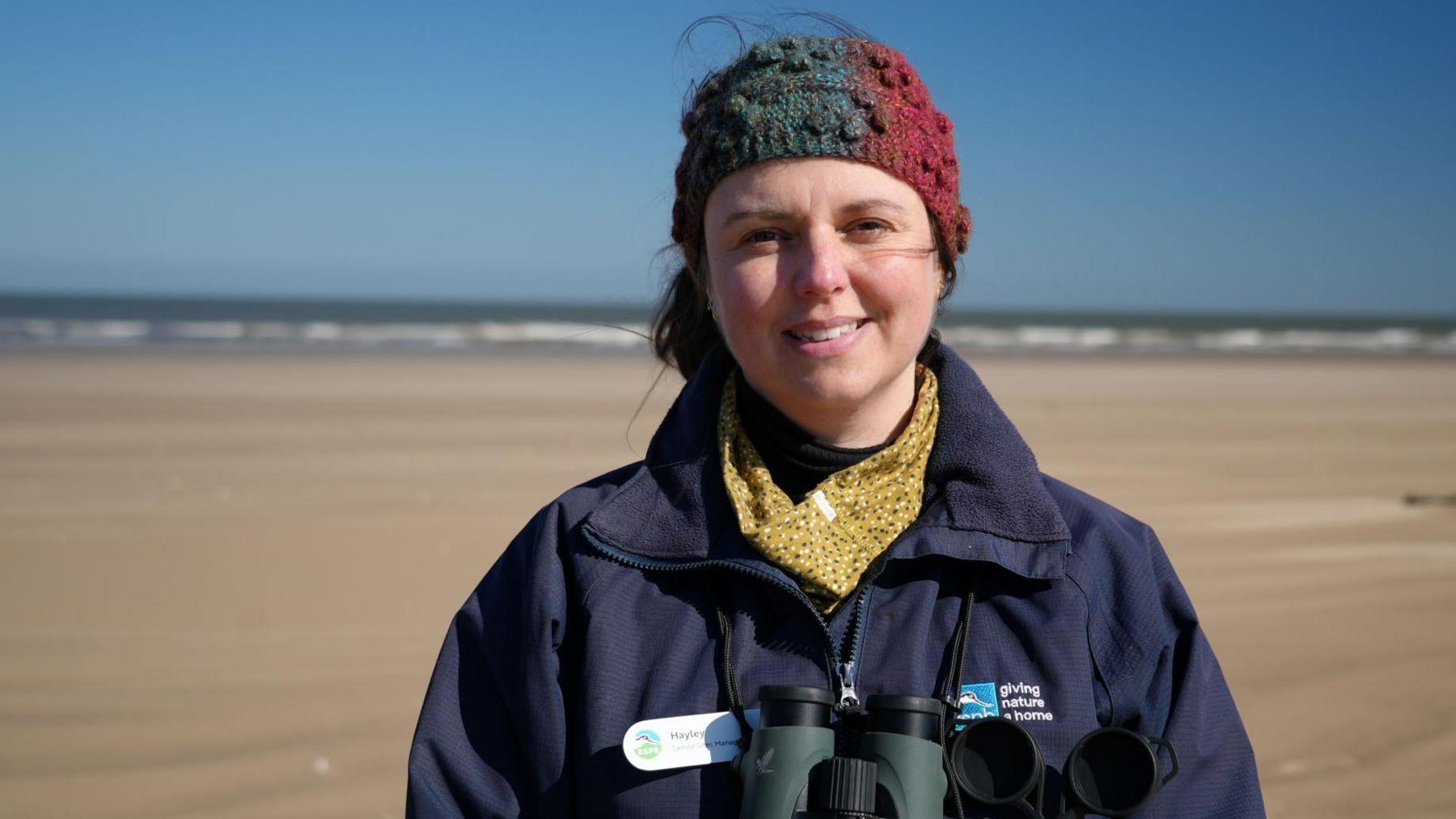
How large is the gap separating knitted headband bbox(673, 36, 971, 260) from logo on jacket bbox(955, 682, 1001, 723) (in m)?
0.76

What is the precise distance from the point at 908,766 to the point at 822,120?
96 centimetres

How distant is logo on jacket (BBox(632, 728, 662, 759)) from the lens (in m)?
1.78

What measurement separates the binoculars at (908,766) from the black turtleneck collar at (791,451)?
45 cm

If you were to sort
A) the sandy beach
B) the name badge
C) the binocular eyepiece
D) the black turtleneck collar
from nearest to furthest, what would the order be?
1. the binocular eyepiece
2. the name badge
3. the black turtleneck collar
4. the sandy beach

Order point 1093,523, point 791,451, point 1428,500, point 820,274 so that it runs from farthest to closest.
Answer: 1. point 1428,500
2. point 791,451
3. point 1093,523
4. point 820,274

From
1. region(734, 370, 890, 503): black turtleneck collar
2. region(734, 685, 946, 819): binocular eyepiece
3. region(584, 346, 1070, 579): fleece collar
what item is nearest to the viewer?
region(734, 685, 946, 819): binocular eyepiece

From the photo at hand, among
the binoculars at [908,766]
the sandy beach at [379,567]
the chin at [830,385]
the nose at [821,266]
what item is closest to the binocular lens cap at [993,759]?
the binoculars at [908,766]

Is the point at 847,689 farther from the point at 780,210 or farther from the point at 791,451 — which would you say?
the point at 780,210

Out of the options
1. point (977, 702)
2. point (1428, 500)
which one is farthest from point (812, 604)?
point (1428, 500)

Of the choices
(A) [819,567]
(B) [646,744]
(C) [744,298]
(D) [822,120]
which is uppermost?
(D) [822,120]

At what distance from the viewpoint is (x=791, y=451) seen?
82.4 inches

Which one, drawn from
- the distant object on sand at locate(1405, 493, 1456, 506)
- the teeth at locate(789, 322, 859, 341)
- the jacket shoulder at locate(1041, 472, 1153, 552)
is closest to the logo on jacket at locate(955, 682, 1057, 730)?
the jacket shoulder at locate(1041, 472, 1153, 552)

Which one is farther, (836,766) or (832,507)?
(832,507)

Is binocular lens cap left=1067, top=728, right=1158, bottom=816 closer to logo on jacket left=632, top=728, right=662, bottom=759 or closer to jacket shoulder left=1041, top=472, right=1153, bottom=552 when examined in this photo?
jacket shoulder left=1041, top=472, right=1153, bottom=552
